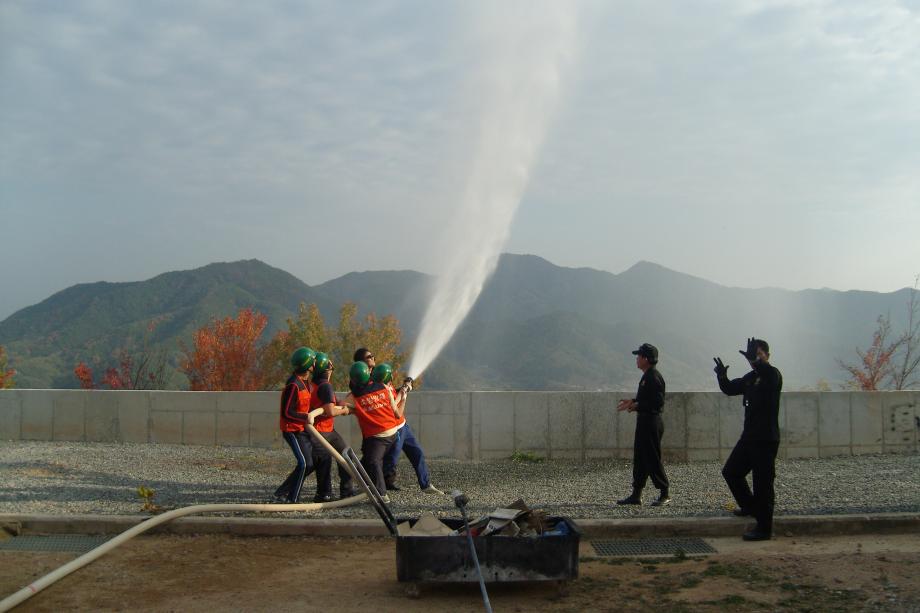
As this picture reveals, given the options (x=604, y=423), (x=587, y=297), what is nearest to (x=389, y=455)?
(x=604, y=423)

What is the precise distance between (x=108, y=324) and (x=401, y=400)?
2929 inches

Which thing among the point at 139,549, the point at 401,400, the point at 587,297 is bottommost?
the point at 139,549

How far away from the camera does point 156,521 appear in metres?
7.38

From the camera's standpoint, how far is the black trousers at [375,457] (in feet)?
31.8

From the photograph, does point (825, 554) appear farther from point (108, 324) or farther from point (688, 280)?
point (688, 280)

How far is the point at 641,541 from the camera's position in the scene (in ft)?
25.9

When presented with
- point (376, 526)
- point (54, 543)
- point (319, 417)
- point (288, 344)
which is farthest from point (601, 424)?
point (288, 344)

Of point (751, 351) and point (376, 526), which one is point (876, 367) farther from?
point (376, 526)

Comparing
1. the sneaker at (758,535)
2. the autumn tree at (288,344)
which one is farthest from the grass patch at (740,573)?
the autumn tree at (288,344)

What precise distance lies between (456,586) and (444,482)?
16.6ft

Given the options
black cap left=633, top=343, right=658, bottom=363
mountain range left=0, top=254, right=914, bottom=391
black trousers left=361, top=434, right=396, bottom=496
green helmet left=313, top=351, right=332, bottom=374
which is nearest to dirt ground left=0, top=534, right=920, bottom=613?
black trousers left=361, top=434, right=396, bottom=496

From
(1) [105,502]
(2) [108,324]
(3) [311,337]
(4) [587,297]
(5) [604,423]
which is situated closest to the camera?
(1) [105,502]

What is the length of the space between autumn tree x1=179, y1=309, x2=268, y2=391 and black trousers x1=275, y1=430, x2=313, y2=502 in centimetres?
2545

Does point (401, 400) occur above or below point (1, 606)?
above
